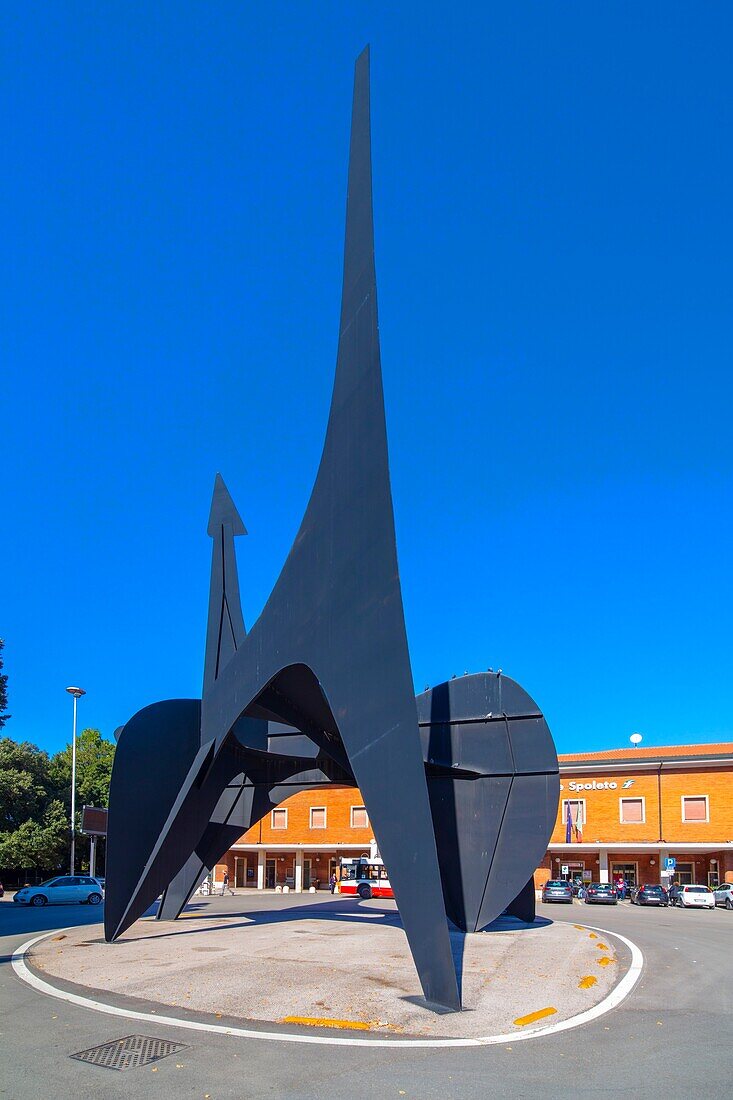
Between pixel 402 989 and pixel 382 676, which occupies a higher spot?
pixel 382 676

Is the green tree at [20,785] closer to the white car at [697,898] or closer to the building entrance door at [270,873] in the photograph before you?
the building entrance door at [270,873]

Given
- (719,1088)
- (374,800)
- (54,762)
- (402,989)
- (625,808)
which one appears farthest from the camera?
(54,762)

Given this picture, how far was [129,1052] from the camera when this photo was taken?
8.30 metres

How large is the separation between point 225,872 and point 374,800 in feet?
159

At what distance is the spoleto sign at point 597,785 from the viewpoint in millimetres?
46625

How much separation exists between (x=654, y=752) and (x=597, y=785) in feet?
24.0

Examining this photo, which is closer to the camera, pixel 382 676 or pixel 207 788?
pixel 382 676

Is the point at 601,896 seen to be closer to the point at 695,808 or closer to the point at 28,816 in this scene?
the point at 695,808

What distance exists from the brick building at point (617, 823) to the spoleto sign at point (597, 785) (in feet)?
0.18

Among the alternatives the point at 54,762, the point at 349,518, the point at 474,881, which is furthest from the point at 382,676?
the point at 54,762

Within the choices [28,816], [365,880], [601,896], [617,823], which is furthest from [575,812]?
[28,816]

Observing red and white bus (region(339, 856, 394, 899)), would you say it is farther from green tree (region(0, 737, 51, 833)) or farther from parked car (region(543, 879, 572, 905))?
green tree (region(0, 737, 51, 833))

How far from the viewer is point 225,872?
55312mm

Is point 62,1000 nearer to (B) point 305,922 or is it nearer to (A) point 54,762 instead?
(B) point 305,922
